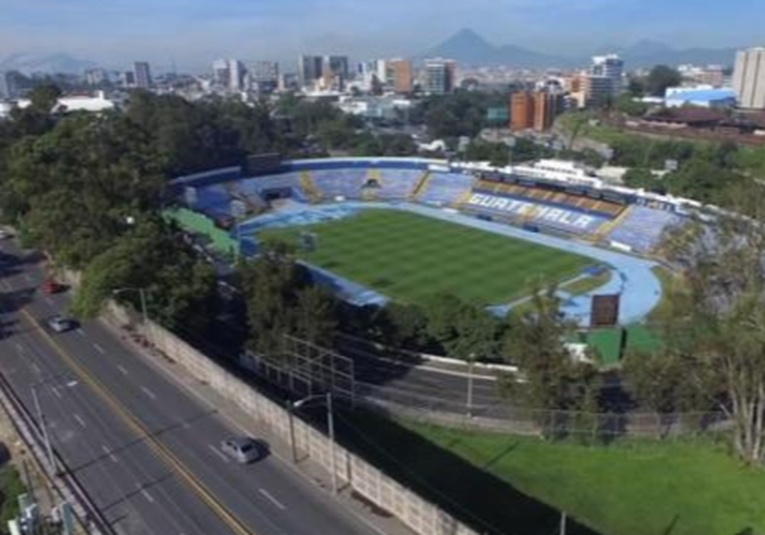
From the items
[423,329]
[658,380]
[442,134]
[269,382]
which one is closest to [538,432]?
[658,380]

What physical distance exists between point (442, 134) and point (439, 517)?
536 ft

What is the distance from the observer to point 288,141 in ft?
521

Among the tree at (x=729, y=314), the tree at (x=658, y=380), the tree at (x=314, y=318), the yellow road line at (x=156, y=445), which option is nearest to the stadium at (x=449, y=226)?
the tree at (x=658, y=380)

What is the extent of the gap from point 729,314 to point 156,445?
29399 millimetres

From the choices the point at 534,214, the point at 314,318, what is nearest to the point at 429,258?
the point at 534,214

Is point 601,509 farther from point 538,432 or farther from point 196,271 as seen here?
point 196,271

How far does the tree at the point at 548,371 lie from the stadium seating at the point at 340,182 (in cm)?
8000

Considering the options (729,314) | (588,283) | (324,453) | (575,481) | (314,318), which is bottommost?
(588,283)

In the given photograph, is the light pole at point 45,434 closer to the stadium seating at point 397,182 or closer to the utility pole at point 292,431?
the utility pole at point 292,431

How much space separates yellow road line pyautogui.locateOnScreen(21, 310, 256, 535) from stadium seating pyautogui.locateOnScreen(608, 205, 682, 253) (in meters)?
65.3

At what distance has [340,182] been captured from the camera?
4761 inches

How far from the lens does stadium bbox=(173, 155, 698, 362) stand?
72375 mm

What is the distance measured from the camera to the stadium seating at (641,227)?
286 feet

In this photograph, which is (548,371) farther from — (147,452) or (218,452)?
(147,452)
